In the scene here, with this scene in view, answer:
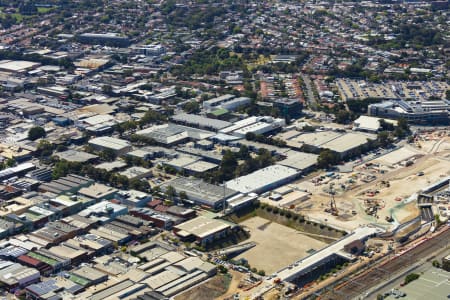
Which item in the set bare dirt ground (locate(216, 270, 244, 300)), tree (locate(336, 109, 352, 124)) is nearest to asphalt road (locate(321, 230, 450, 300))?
bare dirt ground (locate(216, 270, 244, 300))

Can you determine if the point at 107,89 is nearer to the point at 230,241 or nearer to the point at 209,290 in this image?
the point at 230,241

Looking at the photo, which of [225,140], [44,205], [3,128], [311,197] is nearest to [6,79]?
[3,128]

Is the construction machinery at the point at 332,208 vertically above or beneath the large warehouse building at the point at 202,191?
beneath

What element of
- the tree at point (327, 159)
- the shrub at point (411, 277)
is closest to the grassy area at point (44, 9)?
the tree at point (327, 159)

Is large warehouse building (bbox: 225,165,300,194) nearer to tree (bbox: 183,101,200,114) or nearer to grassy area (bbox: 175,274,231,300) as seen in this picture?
grassy area (bbox: 175,274,231,300)

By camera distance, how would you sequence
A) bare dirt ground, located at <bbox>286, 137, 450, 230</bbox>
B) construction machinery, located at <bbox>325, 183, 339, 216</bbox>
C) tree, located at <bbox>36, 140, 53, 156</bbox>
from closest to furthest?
bare dirt ground, located at <bbox>286, 137, 450, 230</bbox> → construction machinery, located at <bbox>325, 183, 339, 216</bbox> → tree, located at <bbox>36, 140, 53, 156</bbox>

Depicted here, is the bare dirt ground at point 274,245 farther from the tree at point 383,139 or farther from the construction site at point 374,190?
the tree at point 383,139

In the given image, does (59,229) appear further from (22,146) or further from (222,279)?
(22,146)
